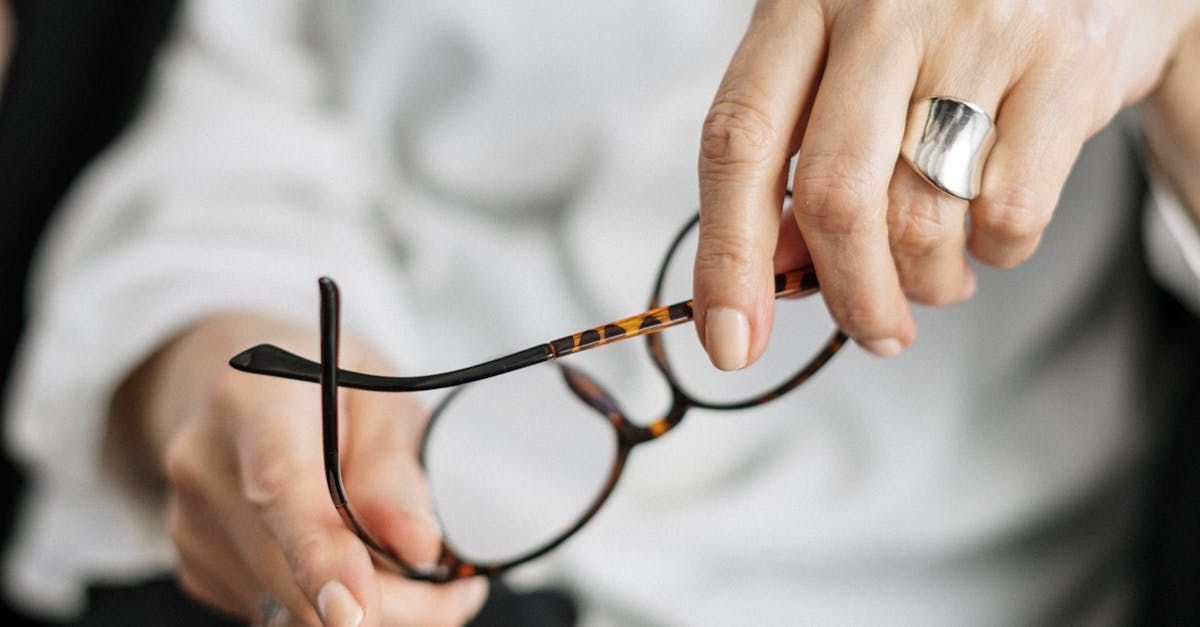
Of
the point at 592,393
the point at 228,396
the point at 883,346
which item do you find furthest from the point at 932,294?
the point at 228,396

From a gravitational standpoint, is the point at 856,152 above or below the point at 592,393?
above

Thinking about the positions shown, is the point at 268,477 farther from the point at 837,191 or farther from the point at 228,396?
the point at 837,191

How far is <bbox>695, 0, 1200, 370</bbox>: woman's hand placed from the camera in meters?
0.30

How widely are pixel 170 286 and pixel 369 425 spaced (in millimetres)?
192

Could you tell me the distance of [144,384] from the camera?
1.75 feet

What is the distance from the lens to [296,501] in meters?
0.34

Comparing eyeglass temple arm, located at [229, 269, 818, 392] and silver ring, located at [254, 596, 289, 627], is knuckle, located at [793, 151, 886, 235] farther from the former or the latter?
silver ring, located at [254, 596, 289, 627]

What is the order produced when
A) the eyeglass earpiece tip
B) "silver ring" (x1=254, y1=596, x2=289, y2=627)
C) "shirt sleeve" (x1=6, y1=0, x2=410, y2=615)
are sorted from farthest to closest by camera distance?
"shirt sleeve" (x1=6, y1=0, x2=410, y2=615)
"silver ring" (x1=254, y1=596, x2=289, y2=627)
the eyeglass earpiece tip

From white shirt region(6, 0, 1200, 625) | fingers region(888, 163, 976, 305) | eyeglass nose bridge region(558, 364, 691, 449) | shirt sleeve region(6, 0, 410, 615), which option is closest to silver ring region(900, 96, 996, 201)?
fingers region(888, 163, 976, 305)

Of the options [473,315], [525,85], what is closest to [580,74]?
[525,85]

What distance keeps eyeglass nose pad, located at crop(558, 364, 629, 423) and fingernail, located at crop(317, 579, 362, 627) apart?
0.12 metres

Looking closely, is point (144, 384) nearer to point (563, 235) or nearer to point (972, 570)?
point (563, 235)

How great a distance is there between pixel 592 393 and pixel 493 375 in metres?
0.12

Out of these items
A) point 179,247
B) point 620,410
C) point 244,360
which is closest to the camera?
point 244,360
